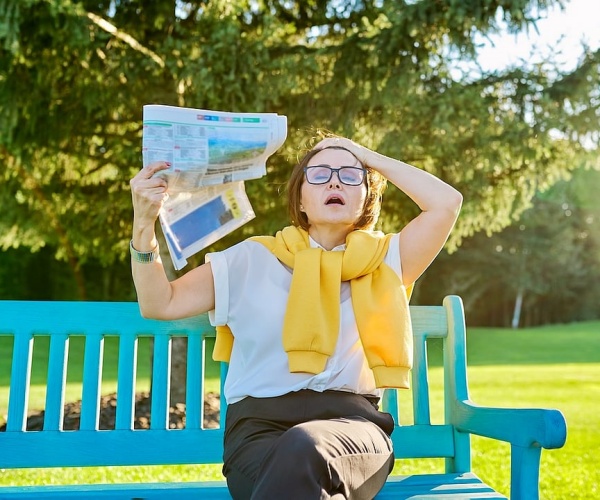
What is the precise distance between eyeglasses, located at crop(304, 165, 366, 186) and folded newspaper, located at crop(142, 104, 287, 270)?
19 centimetres

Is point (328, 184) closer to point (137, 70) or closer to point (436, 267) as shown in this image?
point (137, 70)

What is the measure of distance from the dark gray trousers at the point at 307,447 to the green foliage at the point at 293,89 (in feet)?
11.2

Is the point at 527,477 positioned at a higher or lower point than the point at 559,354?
higher

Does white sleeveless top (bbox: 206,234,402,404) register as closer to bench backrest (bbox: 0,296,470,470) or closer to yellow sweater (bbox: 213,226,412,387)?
yellow sweater (bbox: 213,226,412,387)

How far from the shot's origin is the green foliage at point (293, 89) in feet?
19.6

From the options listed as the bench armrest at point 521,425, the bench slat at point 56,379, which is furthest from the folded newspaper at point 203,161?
the bench armrest at point 521,425

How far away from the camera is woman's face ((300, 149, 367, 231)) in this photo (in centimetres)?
265

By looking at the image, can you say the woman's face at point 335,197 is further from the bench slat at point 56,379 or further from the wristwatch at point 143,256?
the bench slat at point 56,379

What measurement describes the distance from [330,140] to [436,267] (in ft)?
84.9

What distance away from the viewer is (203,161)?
2.42 m

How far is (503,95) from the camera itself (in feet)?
21.7

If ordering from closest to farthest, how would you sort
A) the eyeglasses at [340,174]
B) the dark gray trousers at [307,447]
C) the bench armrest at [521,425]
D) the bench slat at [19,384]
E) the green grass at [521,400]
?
the dark gray trousers at [307,447] → the bench armrest at [521,425] → the eyeglasses at [340,174] → the bench slat at [19,384] → the green grass at [521,400]

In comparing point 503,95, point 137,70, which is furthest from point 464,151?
point 137,70

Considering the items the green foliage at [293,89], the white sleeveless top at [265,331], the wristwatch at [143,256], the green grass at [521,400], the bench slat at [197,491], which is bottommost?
the green grass at [521,400]
